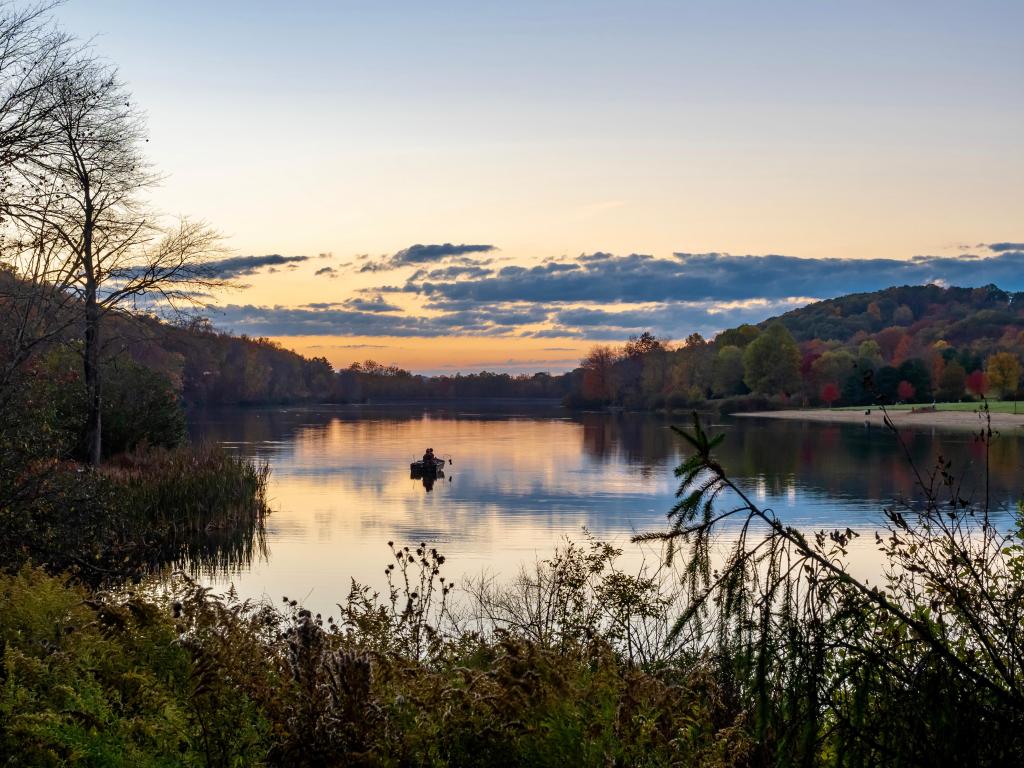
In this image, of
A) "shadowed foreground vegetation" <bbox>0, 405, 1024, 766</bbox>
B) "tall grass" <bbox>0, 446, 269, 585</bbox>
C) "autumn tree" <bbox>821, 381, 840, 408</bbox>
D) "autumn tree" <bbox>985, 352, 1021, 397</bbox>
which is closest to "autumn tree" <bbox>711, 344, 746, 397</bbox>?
"autumn tree" <bbox>821, 381, 840, 408</bbox>

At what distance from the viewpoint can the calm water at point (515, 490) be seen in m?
24.2

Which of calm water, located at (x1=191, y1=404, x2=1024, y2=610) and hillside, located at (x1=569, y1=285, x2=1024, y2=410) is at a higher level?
hillside, located at (x1=569, y1=285, x2=1024, y2=410)

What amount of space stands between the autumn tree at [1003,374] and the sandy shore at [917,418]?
10.8 meters

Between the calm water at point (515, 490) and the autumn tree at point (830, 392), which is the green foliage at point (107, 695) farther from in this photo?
the autumn tree at point (830, 392)

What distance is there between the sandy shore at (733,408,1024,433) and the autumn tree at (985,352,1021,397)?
10.8 metres

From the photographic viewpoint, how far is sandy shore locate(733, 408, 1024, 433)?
255ft

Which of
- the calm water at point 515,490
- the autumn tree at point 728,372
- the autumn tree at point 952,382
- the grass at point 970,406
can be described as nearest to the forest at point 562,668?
the calm water at point 515,490

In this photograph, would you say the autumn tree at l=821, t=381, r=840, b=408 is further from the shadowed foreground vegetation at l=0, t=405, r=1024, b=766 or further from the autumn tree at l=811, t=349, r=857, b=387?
the shadowed foreground vegetation at l=0, t=405, r=1024, b=766

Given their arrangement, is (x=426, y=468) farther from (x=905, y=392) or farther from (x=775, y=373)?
(x=775, y=373)

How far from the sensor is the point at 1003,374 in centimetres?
10719

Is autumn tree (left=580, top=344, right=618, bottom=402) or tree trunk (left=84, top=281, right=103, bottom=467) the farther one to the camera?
autumn tree (left=580, top=344, right=618, bottom=402)

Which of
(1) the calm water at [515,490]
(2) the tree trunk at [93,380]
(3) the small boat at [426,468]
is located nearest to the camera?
(1) the calm water at [515,490]

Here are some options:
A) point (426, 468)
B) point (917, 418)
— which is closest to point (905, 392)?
point (917, 418)

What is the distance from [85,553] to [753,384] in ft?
A: 384
